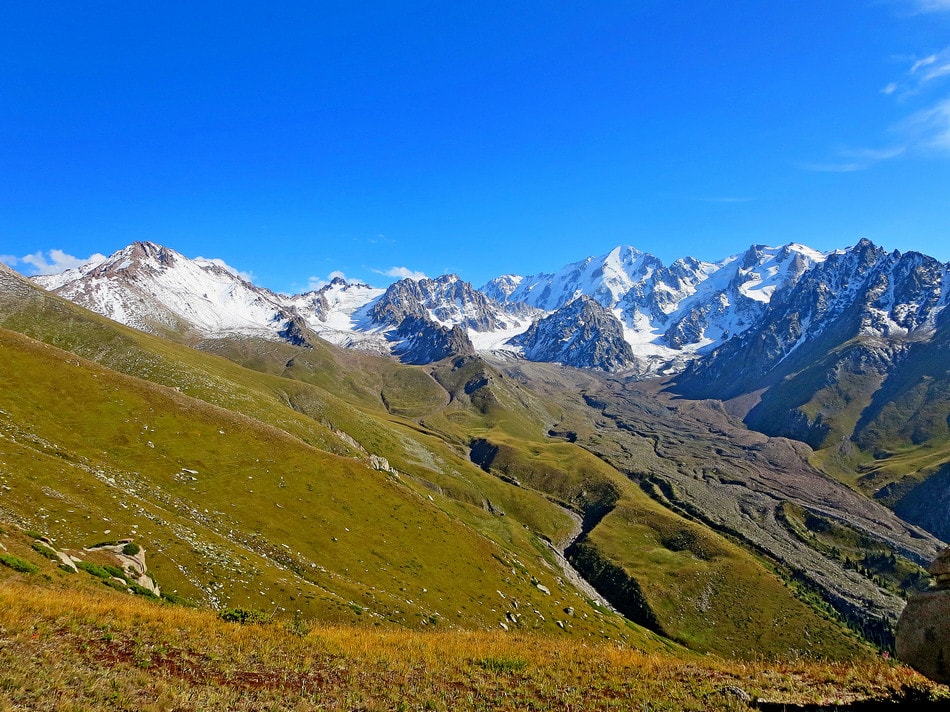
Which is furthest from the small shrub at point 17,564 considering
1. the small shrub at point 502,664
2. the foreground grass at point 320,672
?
the small shrub at point 502,664

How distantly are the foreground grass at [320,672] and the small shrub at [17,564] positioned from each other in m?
3.57

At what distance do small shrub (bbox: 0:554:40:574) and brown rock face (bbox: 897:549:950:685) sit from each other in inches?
1586

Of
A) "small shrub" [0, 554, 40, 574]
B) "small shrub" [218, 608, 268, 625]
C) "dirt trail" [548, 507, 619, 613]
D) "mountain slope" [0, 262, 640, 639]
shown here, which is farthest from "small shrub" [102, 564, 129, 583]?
"dirt trail" [548, 507, 619, 613]

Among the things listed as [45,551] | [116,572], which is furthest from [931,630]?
[45,551]

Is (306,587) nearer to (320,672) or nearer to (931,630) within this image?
(320,672)

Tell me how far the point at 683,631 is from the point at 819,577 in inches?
3741

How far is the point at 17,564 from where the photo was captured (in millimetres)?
24203

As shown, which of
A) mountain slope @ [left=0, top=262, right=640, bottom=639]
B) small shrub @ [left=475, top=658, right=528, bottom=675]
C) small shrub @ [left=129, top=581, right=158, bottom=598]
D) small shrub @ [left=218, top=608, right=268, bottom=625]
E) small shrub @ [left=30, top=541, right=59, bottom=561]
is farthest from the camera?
mountain slope @ [left=0, top=262, right=640, bottom=639]

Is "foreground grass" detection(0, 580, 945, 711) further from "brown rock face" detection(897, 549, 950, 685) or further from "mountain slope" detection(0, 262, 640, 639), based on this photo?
"mountain slope" detection(0, 262, 640, 639)

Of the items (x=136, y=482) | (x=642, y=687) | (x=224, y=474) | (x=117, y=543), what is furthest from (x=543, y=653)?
(x=224, y=474)

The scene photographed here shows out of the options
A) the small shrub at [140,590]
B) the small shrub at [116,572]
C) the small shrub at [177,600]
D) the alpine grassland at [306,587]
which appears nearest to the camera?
the alpine grassland at [306,587]

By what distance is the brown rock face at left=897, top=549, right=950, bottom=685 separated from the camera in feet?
55.9

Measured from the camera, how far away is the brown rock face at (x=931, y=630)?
17047mm

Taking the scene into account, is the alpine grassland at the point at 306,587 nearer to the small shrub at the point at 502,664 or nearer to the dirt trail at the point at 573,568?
the small shrub at the point at 502,664
